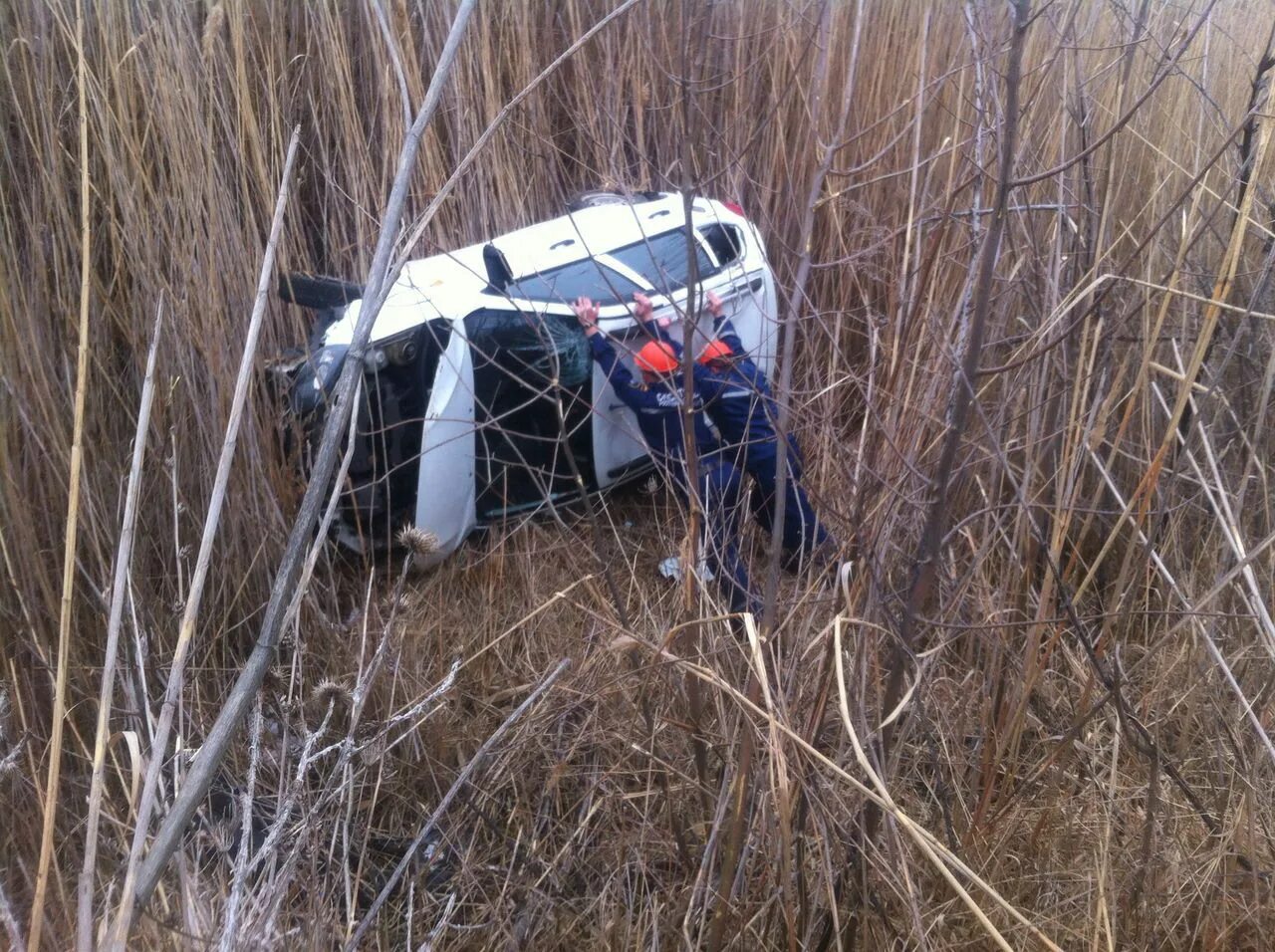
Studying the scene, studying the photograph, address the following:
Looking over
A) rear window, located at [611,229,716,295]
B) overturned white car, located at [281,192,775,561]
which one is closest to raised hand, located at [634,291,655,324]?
overturned white car, located at [281,192,775,561]

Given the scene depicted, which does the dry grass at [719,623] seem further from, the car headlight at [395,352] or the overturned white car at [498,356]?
the car headlight at [395,352]

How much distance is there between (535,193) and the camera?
342 cm

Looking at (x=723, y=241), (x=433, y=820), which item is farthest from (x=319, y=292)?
(x=433, y=820)

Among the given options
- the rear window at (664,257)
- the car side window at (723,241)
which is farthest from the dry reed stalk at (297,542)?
the car side window at (723,241)

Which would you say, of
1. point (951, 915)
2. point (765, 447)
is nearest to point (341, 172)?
point (765, 447)

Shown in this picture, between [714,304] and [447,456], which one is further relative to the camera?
→ [447,456]

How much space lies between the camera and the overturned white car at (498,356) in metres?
2.37

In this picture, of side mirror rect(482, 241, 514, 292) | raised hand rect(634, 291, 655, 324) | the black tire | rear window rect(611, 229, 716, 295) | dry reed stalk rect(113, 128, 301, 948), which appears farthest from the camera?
the black tire

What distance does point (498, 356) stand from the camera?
2.60 m

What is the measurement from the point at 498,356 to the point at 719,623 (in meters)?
1.29

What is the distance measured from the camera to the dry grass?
4.17ft

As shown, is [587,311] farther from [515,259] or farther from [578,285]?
[515,259]

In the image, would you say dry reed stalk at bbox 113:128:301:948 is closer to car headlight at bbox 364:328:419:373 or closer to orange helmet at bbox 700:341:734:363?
orange helmet at bbox 700:341:734:363

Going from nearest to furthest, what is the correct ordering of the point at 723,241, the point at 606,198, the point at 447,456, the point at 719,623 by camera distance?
the point at 719,623
the point at 447,456
the point at 723,241
the point at 606,198
